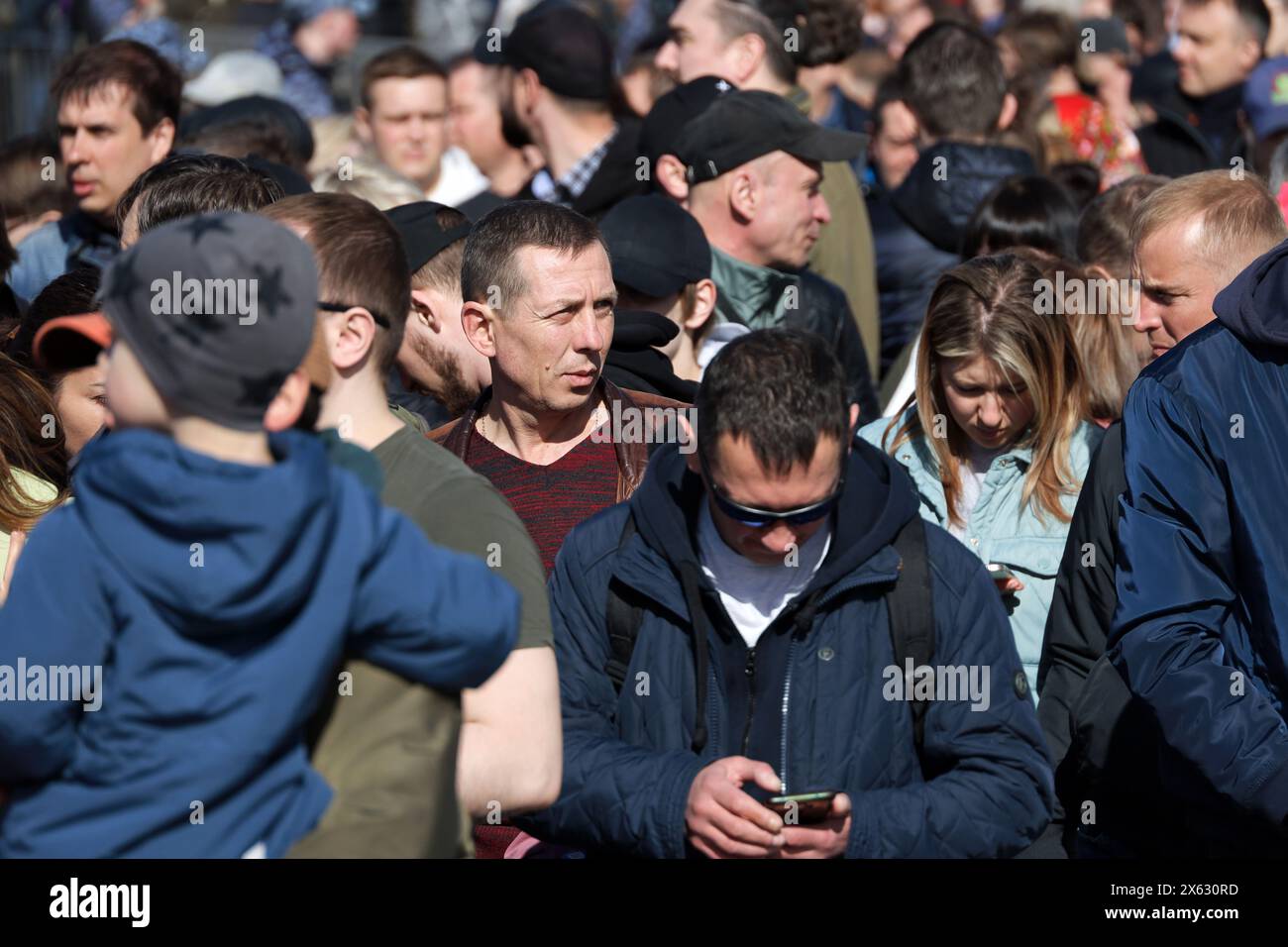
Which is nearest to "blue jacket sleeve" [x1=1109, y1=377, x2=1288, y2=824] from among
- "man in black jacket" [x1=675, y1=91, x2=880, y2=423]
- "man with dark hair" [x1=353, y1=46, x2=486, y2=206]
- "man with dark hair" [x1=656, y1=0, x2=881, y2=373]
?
"man in black jacket" [x1=675, y1=91, x2=880, y2=423]

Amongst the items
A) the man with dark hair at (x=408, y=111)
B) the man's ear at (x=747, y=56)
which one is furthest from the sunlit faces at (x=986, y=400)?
the man with dark hair at (x=408, y=111)

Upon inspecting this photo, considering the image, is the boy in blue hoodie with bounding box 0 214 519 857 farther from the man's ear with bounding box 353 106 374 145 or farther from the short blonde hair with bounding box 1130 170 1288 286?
the man's ear with bounding box 353 106 374 145

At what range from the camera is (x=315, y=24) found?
12633 mm

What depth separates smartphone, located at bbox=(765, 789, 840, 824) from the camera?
9.85 feet

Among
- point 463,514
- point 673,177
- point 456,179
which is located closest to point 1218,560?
point 463,514

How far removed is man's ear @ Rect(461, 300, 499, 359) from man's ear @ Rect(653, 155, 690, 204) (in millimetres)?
1852

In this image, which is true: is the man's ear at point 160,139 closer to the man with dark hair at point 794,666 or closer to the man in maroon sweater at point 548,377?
the man in maroon sweater at point 548,377

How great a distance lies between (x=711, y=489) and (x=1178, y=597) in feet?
2.99

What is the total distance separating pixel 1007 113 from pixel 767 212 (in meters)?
2.06

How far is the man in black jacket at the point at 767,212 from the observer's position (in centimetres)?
588

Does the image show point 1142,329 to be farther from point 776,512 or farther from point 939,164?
point 939,164

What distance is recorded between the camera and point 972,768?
319cm

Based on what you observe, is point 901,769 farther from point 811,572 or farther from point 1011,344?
point 1011,344
